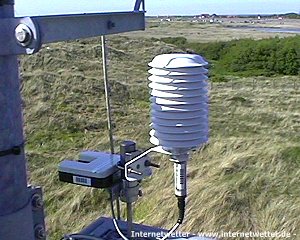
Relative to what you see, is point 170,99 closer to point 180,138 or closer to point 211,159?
point 180,138

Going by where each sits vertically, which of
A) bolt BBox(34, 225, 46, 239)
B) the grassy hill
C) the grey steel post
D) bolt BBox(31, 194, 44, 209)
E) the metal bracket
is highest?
the metal bracket

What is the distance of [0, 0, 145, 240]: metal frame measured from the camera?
0.90m

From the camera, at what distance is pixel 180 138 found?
1.30 metres

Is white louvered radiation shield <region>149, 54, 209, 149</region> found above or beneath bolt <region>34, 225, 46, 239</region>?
above

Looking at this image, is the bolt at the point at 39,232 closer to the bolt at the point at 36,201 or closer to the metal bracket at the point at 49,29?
the bolt at the point at 36,201

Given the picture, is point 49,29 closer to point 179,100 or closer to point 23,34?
point 23,34

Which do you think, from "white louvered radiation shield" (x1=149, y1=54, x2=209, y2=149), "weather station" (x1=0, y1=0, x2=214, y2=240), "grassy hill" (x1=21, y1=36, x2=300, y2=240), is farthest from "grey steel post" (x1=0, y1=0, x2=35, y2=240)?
"grassy hill" (x1=21, y1=36, x2=300, y2=240)

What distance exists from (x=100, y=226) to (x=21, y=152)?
0.61m

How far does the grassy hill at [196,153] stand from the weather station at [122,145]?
5.65 ft

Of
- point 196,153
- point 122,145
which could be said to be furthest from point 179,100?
point 196,153

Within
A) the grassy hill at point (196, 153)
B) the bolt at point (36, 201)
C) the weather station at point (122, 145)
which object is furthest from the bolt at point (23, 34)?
→ the grassy hill at point (196, 153)

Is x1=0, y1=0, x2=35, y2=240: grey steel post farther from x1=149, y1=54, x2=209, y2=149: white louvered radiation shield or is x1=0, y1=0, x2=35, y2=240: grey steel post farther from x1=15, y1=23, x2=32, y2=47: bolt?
x1=149, y1=54, x2=209, y2=149: white louvered radiation shield

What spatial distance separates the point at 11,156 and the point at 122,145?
0.48m

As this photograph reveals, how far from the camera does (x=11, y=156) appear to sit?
1.00 metres
